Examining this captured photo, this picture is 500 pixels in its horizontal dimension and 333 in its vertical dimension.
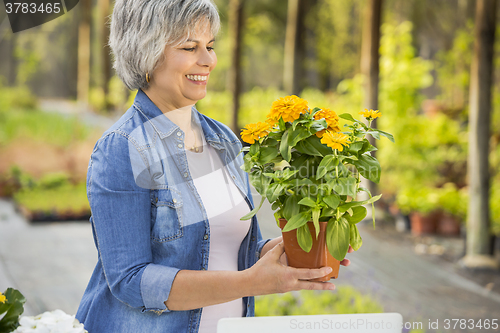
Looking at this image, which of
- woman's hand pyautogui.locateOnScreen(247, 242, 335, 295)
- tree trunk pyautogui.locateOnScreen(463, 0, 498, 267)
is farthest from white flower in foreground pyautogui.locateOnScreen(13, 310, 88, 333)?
tree trunk pyautogui.locateOnScreen(463, 0, 498, 267)

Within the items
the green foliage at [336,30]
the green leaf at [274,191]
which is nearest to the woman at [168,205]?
the green leaf at [274,191]

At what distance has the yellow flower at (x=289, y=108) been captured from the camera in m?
1.03

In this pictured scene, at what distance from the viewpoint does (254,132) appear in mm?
1062

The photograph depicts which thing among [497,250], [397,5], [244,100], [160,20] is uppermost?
[397,5]

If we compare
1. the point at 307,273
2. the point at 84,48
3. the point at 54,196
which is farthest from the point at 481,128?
the point at 84,48

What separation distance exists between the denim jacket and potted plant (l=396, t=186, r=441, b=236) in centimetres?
446

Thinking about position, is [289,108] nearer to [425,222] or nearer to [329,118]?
[329,118]

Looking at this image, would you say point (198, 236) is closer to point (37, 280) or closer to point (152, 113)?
point (152, 113)

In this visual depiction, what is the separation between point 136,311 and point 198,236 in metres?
0.22

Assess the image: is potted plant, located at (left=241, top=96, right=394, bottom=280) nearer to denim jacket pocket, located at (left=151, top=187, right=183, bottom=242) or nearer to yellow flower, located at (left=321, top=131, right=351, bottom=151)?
yellow flower, located at (left=321, top=131, right=351, bottom=151)

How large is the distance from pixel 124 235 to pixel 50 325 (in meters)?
0.23

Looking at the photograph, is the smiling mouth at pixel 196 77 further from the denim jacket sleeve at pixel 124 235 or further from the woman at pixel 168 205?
the denim jacket sleeve at pixel 124 235

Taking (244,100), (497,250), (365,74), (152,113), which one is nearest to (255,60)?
(244,100)

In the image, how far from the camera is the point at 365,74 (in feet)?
18.3
